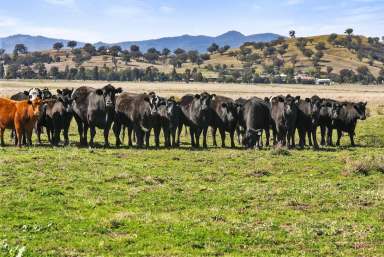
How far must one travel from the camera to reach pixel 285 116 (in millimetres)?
25656

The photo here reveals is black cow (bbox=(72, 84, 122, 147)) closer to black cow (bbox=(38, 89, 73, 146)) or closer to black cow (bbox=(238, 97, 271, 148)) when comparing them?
black cow (bbox=(38, 89, 73, 146))

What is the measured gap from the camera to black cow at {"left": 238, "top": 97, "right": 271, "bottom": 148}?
2541 cm

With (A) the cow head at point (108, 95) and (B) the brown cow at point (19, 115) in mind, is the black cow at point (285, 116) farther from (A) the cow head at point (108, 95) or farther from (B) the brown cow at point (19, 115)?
(B) the brown cow at point (19, 115)

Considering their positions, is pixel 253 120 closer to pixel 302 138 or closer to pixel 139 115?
pixel 302 138

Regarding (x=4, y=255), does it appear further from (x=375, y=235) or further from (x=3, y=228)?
(x=375, y=235)

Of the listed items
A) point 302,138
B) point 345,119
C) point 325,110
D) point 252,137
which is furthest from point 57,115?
point 345,119

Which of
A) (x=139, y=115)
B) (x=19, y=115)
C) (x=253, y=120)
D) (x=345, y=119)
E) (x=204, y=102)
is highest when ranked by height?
(x=204, y=102)

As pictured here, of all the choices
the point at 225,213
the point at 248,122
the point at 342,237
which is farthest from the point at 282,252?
the point at 248,122

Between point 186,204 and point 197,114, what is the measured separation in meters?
12.3

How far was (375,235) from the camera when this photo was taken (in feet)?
36.8

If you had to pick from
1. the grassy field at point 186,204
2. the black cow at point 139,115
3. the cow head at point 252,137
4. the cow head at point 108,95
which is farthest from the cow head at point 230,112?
the cow head at point 108,95

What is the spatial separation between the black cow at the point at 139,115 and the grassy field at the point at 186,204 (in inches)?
115

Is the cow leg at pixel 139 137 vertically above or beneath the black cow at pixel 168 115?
beneath

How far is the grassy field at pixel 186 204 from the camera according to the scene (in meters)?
10.4
